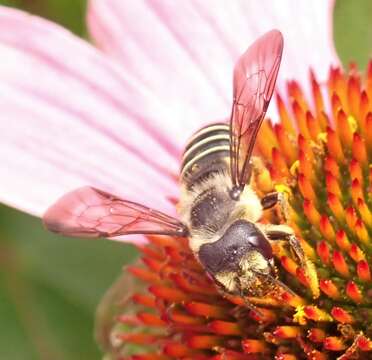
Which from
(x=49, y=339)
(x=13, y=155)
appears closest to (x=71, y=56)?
(x=13, y=155)

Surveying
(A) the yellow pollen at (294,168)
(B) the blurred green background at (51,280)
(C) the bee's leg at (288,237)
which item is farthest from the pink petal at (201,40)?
(C) the bee's leg at (288,237)

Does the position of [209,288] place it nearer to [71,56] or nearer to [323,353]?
[323,353]

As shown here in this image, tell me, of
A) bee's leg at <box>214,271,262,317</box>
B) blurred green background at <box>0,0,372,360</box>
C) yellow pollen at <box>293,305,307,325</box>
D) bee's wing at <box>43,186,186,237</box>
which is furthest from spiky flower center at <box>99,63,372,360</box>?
blurred green background at <box>0,0,372,360</box>

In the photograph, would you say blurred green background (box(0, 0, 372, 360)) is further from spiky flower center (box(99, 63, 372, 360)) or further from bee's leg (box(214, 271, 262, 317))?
bee's leg (box(214, 271, 262, 317))

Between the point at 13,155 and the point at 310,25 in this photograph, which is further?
the point at 310,25

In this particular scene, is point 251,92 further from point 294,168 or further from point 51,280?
point 51,280

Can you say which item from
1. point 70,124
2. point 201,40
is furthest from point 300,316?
point 201,40
